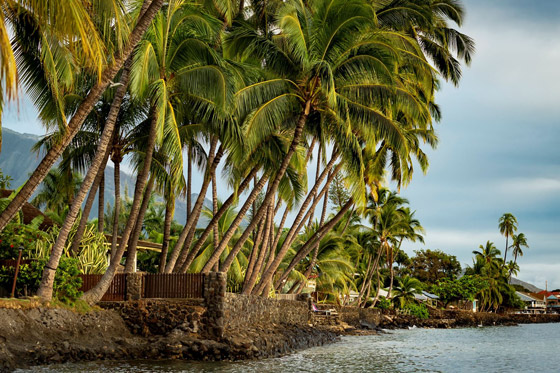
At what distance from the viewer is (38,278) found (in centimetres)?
1692

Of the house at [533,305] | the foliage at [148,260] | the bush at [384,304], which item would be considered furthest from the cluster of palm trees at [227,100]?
the house at [533,305]

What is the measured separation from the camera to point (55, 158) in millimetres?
14414

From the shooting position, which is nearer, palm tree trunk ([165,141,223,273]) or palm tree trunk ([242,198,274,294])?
palm tree trunk ([165,141,223,273])

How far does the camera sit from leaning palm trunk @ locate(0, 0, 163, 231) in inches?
541

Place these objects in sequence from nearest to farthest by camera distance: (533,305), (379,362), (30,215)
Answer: (379,362)
(30,215)
(533,305)

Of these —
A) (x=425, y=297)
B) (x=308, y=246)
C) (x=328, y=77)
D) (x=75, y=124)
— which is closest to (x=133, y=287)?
(x=75, y=124)

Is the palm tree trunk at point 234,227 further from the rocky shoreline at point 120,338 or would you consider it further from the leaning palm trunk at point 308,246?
the rocky shoreline at point 120,338

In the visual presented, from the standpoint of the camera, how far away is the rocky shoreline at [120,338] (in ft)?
46.9

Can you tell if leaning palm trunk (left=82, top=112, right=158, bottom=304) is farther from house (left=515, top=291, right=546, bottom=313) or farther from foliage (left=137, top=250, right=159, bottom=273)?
house (left=515, top=291, right=546, bottom=313)

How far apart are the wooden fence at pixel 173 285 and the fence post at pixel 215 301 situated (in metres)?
0.26

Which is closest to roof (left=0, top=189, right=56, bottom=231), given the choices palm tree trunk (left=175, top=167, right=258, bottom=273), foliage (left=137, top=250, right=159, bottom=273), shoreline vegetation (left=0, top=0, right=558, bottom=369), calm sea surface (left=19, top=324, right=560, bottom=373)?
shoreline vegetation (left=0, top=0, right=558, bottom=369)

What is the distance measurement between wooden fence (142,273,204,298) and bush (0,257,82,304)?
265 cm

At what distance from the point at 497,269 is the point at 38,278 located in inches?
2911

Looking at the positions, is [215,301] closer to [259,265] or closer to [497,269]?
[259,265]
